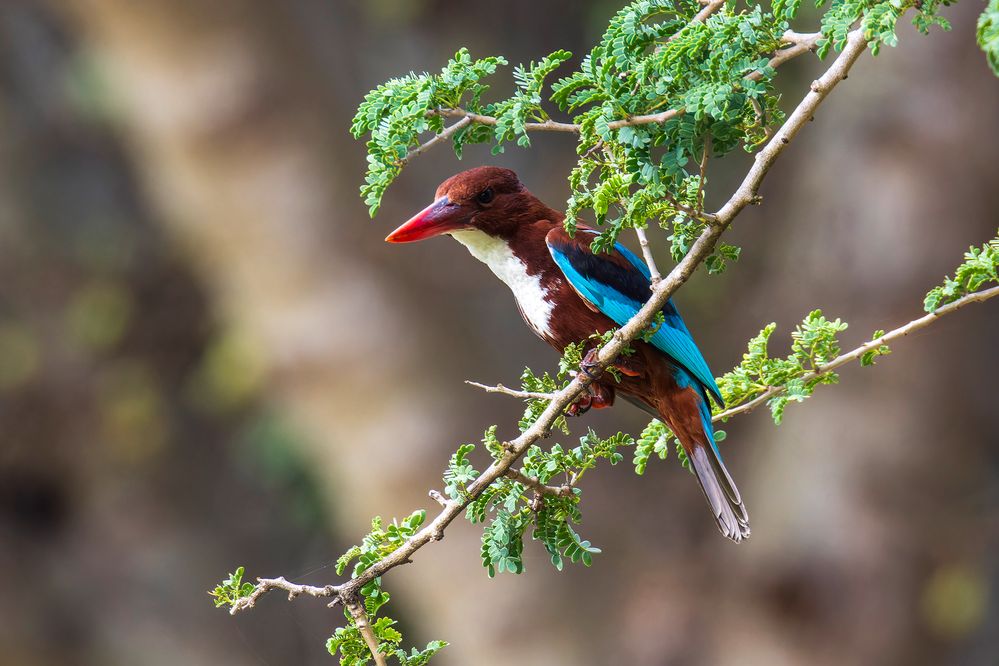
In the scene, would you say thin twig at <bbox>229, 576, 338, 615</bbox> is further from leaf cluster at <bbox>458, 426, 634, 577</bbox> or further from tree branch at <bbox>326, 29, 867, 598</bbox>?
leaf cluster at <bbox>458, 426, 634, 577</bbox>

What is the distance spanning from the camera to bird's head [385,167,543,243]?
194 centimetres

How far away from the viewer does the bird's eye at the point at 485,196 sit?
6.53ft

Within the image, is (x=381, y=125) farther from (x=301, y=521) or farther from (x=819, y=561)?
(x=301, y=521)

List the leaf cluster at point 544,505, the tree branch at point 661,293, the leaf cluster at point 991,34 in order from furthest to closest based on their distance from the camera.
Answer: the leaf cluster at point 544,505, the tree branch at point 661,293, the leaf cluster at point 991,34

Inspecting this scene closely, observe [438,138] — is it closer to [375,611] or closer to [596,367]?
[596,367]

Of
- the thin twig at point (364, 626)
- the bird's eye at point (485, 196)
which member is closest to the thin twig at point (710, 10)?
the bird's eye at point (485, 196)

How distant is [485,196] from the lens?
2.00 m

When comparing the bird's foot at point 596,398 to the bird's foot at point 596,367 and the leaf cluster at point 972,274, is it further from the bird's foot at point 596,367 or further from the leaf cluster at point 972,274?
the leaf cluster at point 972,274

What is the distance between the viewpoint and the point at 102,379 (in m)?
6.26

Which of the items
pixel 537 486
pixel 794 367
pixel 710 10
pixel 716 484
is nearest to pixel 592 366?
pixel 537 486

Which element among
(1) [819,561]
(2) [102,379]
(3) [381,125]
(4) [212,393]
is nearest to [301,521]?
(4) [212,393]

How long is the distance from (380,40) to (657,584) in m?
2.99

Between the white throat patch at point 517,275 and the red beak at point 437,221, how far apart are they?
0.06 m

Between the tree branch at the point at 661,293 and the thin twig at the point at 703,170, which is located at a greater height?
the thin twig at the point at 703,170
